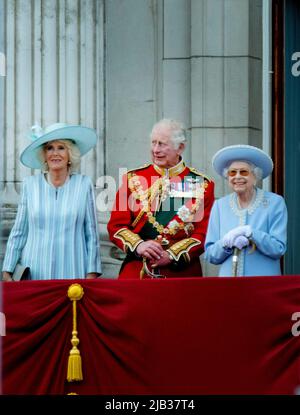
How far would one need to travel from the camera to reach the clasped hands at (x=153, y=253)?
1409 centimetres

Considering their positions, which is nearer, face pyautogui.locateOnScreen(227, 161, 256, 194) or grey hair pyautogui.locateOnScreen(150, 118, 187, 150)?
face pyautogui.locateOnScreen(227, 161, 256, 194)

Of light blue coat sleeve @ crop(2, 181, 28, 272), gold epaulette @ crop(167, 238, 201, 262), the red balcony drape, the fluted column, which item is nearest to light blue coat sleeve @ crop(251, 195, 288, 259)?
the red balcony drape

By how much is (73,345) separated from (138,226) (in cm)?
110

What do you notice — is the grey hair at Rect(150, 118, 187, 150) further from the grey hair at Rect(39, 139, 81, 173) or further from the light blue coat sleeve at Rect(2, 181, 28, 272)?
the light blue coat sleeve at Rect(2, 181, 28, 272)

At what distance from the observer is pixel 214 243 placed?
45.9 ft

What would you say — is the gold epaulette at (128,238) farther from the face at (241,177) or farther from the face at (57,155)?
the face at (241,177)

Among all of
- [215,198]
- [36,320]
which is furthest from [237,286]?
[215,198]

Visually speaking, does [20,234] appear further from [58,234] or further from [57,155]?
[57,155]

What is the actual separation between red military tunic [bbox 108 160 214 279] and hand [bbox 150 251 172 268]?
32 mm

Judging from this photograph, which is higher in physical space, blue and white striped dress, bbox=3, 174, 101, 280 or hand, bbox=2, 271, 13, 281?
blue and white striped dress, bbox=3, 174, 101, 280

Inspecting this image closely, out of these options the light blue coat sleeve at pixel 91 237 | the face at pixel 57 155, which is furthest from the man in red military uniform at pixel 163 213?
the face at pixel 57 155

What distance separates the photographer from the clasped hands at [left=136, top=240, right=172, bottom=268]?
14092 mm

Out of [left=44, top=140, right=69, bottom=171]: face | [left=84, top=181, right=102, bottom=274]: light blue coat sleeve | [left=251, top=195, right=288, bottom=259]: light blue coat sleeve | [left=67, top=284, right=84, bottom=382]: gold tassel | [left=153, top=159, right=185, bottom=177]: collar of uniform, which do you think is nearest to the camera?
[left=67, top=284, right=84, bottom=382]: gold tassel

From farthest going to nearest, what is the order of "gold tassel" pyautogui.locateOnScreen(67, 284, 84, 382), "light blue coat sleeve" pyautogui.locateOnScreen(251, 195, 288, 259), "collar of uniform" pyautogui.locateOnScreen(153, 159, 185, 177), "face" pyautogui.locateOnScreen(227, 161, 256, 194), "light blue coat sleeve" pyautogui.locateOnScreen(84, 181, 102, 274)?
"collar of uniform" pyautogui.locateOnScreen(153, 159, 185, 177) → "light blue coat sleeve" pyautogui.locateOnScreen(84, 181, 102, 274) → "face" pyautogui.locateOnScreen(227, 161, 256, 194) → "light blue coat sleeve" pyautogui.locateOnScreen(251, 195, 288, 259) → "gold tassel" pyautogui.locateOnScreen(67, 284, 84, 382)
